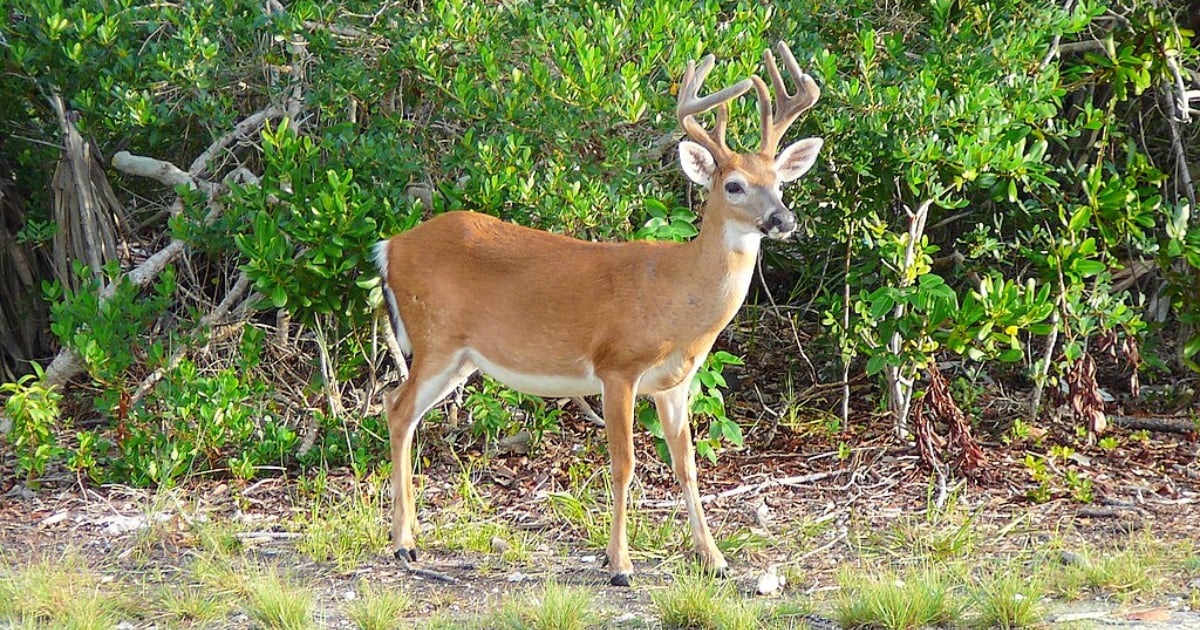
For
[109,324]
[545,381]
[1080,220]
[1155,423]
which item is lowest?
[1155,423]

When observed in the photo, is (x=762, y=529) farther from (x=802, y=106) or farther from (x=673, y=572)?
(x=802, y=106)

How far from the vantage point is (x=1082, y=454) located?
26.6 feet

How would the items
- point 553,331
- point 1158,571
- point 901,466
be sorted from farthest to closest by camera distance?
point 901,466
point 553,331
point 1158,571

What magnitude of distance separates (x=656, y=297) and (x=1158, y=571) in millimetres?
2275

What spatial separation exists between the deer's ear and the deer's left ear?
277mm

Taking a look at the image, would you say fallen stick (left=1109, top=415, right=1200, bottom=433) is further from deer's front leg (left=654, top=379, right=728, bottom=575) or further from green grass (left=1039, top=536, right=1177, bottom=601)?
deer's front leg (left=654, top=379, right=728, bottom=575)

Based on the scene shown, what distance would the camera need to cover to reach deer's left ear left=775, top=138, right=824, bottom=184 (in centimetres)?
622

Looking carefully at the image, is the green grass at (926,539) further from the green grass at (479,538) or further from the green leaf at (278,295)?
the green leaf at (278,295)

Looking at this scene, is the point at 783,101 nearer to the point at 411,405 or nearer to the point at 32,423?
the point at 411,405

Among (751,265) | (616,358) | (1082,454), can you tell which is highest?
(751,265)

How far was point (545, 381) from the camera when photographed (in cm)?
658

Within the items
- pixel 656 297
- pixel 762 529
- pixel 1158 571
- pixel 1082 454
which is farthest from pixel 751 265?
pixel 1082 454

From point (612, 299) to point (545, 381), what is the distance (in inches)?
19.3

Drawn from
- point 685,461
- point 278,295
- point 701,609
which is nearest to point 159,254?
point 278,295
